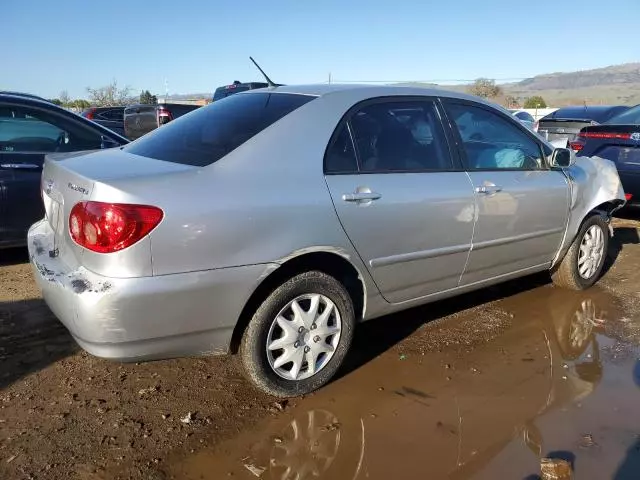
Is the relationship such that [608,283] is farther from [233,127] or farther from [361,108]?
[233,127]

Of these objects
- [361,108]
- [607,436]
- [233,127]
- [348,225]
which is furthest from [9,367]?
[607,436]

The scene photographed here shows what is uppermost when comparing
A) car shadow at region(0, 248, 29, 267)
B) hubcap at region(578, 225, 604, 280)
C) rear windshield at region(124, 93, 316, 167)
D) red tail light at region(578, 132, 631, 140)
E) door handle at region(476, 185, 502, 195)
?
rear windshield at region(124, 93, 316, 167)

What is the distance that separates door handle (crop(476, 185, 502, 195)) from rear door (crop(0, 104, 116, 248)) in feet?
11.7

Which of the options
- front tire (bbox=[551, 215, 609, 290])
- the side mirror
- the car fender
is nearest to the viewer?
the side mirror

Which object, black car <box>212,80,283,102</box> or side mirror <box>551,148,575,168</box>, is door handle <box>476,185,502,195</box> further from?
black car <box>212,80,283,102</box>

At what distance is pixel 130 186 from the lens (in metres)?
2.52

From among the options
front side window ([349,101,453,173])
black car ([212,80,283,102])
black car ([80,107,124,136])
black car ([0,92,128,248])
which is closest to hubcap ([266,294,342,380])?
front side window ([349,101,453,173])

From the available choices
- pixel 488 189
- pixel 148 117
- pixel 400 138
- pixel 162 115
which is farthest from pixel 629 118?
pixel 148 117

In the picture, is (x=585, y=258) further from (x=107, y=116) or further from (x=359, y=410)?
(x=107, y=116)

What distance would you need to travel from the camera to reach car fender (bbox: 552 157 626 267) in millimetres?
4531

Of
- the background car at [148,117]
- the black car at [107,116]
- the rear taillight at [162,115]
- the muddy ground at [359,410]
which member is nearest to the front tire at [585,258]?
the muddy ground at [359,410]

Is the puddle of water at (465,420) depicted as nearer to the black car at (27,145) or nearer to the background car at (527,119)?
the black car at (27,145)

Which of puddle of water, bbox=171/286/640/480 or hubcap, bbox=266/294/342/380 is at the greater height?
hubcap, bbox=266/294/342/380

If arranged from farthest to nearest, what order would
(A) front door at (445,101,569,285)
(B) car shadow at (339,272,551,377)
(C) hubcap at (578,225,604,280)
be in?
(C) hubcap at (578,225,604,280) < (A) front door at (445,101,569,285) < (B) car shadow at (339,272,551,377)
